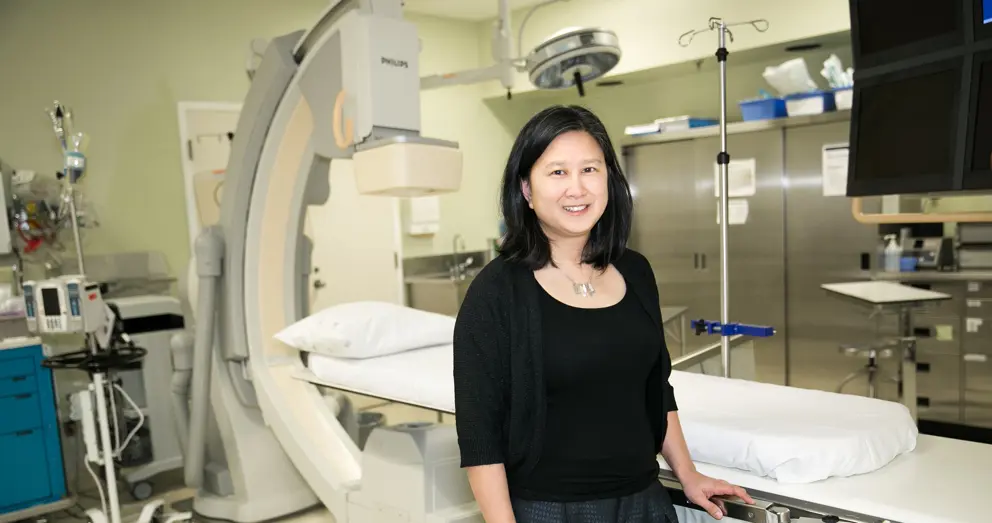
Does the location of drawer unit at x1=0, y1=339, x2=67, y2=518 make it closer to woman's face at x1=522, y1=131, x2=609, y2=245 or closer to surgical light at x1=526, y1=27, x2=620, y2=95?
surgical light at x1=526, y1=27, x2=620, y2=95

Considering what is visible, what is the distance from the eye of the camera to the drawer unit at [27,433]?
3.45 metres

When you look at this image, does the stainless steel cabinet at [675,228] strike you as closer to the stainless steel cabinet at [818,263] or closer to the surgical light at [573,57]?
the stainless steel cabinet at [818,263]

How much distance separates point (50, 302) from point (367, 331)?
1.42 metres

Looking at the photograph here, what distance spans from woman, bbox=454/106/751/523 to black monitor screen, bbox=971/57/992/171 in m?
1.02

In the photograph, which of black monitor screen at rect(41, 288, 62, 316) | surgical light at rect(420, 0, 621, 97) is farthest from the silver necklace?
black monitor screen at rect(41, 288, 62, 316)

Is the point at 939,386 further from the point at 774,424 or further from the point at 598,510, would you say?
the point at 598,510

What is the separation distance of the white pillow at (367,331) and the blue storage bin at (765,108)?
3.20 metres

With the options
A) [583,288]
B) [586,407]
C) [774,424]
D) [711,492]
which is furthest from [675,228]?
[586,407]

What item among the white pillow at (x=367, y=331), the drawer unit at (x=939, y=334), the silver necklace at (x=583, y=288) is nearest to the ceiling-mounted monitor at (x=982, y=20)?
the silver necklace at (x=583, y=288)

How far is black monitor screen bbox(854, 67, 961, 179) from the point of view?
1.86 metres

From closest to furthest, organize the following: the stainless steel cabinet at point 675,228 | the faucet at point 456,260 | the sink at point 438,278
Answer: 1. the stainless steel cabinet at point 675,228
2. the sink at point 438,278
3. the faucet at point 456,260

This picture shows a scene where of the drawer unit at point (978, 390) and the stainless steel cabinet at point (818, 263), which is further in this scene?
the stainless steel cabinet at point (818, 263)

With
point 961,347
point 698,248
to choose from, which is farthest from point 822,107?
point 961,347

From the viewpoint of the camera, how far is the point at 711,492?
4.91 ft
